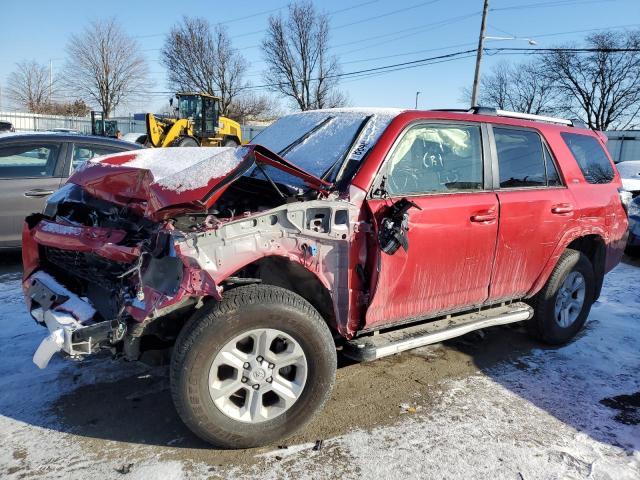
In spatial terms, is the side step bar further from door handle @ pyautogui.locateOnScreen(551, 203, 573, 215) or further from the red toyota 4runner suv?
door handle @ pyautogui.locateOnScreen(551, 203, 573, 215)

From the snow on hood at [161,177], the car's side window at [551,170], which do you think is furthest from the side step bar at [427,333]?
the snow on hood at [161,177]

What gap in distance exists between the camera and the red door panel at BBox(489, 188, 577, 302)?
364 centimetres

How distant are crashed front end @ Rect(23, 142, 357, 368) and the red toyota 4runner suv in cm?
1

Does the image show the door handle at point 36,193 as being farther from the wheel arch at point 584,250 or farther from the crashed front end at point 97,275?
the wheel arch at point 584,250

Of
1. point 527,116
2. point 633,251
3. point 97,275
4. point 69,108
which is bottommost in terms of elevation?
point 633,251

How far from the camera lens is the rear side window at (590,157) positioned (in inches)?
172

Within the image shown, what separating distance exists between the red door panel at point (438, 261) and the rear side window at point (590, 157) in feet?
4.43

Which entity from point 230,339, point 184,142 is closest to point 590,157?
point 230,339

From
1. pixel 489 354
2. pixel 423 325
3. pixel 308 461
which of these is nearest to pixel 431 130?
pixel 423 325

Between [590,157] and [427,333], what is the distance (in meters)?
2.56

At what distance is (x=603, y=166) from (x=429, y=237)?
2545 mm

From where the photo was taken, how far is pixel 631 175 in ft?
38.7

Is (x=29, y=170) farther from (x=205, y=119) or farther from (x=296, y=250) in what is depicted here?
(x=205, y=119)

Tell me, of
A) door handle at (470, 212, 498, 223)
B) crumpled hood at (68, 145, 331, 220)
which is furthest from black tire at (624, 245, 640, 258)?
crumpled hood at (68, 145, 331, 220)
